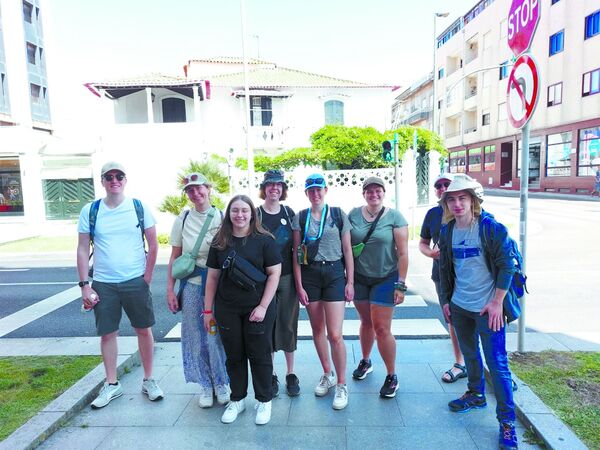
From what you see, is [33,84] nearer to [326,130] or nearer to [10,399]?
[326,130]

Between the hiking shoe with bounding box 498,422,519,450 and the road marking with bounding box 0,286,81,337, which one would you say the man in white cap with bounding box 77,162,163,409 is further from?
the road marking with bounding box 0,286,81,337

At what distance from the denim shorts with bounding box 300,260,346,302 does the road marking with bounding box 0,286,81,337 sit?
4.63 m

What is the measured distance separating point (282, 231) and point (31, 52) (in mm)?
36982

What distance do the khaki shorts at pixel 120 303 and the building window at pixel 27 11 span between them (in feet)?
120

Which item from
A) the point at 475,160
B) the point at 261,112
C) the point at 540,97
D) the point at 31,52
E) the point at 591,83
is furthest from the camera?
the point at 475,160

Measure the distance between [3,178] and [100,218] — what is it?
26725 millimetres

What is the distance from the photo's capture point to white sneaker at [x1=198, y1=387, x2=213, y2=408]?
3.41 metres

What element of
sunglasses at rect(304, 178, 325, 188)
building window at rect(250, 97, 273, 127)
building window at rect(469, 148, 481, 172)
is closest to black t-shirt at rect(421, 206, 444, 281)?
sunglasses at rect(304, 178, 325, 188)

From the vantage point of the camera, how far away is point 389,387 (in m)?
3.49

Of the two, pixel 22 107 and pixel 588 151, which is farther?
pixel 22 107

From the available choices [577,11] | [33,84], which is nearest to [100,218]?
[577,11]

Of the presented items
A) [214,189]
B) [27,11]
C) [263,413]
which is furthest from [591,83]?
[27,11]

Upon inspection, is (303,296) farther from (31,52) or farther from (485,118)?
(485,118)

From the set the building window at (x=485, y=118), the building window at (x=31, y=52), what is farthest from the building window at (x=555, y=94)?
the building window at (x=31, y=52)
